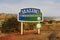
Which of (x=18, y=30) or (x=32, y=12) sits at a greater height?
(x=32, y=12)

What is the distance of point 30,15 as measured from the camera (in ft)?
77.5

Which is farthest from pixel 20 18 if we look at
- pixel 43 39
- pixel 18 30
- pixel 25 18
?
pixel 43 39

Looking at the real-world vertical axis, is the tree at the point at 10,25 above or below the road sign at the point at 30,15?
below

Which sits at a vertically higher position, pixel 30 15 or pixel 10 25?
pixel 30 15

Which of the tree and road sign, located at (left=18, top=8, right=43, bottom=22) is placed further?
the tree

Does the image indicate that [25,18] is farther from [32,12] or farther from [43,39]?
[43,39]

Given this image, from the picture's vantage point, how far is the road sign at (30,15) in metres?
23.6

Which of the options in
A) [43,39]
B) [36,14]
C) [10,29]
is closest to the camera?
[43,39]

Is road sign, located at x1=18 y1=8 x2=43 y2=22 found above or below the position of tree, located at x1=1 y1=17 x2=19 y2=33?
above

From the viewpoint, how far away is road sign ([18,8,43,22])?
77.5 feet

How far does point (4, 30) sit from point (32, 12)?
498cm

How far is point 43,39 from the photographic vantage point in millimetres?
19375

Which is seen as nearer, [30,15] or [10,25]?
[30,15]

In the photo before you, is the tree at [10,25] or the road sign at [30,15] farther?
the tree at [10,25]
